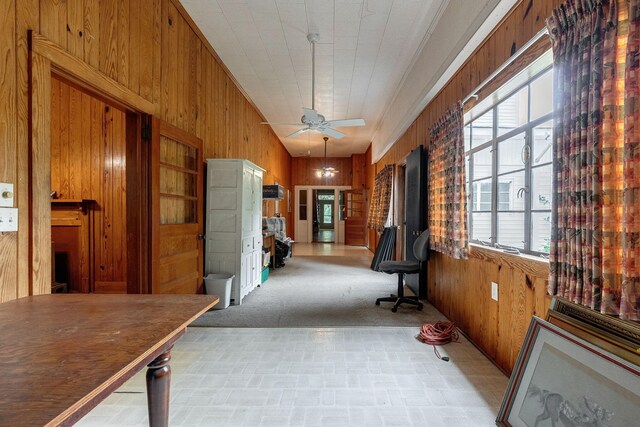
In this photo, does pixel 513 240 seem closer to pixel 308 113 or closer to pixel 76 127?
pixel 308 113

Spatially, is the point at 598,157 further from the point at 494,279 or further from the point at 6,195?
the point at 6,195

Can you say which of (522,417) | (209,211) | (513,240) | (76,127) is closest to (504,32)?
(513,240)

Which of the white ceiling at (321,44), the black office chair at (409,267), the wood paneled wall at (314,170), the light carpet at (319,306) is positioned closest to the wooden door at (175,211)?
the light carpet at (319,306)

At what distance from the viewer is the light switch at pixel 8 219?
4.65 feet

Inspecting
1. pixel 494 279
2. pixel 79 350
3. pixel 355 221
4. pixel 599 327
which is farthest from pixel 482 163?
pixel 355 221

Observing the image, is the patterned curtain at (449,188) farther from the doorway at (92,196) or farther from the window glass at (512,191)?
the doorway at (92,196)

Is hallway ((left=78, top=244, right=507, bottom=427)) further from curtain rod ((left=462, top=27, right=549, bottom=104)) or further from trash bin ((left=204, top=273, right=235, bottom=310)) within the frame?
curtain rod ((left=462, top=27, right=549, bottom=104))

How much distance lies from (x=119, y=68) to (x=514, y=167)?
121 inches

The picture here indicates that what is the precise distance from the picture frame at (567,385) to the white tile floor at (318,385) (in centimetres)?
34

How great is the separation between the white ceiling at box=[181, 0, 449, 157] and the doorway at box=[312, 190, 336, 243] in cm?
540

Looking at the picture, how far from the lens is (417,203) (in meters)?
3.85

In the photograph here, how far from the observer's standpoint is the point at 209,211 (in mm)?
3578

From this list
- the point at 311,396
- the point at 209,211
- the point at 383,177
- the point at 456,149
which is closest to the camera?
the point at 311,396

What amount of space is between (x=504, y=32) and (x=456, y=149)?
923 mm
